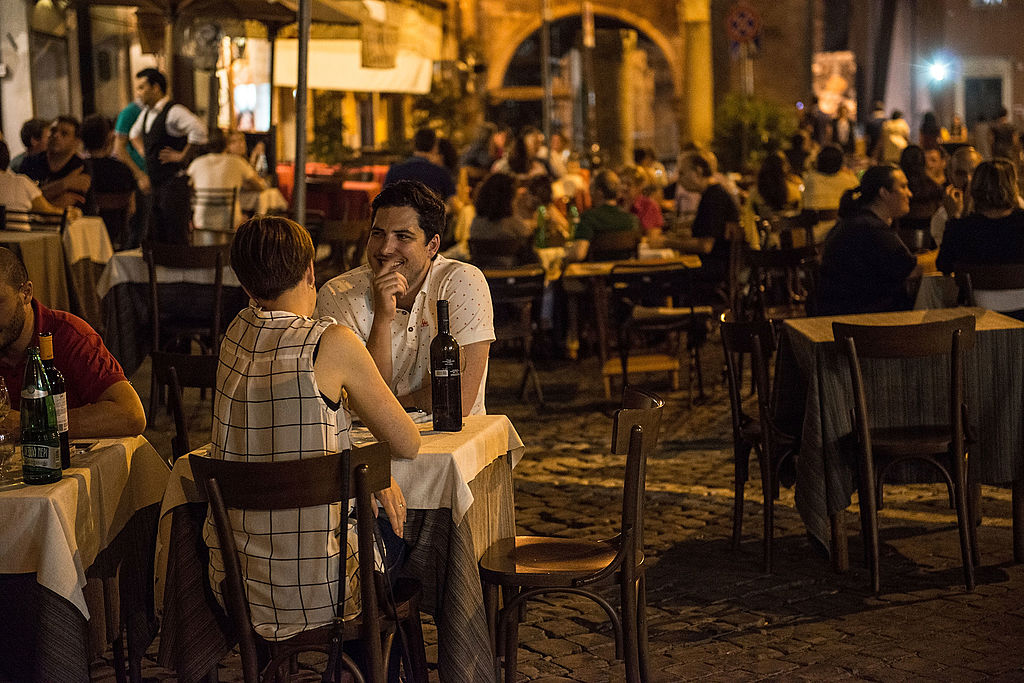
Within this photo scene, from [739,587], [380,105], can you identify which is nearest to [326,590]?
[739,587]

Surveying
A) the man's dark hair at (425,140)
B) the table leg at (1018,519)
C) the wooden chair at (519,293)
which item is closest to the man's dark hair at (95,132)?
the man's dark hair at (425,140)

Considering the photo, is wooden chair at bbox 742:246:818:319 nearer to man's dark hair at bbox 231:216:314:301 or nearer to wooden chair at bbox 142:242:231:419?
wooden chair at bbox 142:242:231:419

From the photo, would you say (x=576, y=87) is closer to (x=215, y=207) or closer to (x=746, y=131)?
(x=746, y=131)

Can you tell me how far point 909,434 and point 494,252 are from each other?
421cm

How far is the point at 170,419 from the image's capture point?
777 centimetres

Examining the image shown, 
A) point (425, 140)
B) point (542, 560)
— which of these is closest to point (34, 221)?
point (425, 140)

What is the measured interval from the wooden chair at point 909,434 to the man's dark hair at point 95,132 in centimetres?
728

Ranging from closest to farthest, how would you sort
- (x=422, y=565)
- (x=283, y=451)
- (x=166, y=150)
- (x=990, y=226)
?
(x=283, y=451) < (x=422, y=565) < (x=990, y=226) < (x=166, y=150)

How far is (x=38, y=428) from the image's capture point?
3301mm

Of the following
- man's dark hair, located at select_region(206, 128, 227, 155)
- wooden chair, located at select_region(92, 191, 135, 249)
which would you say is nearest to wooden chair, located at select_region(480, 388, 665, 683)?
wooden chair, located at select_region(92, 191, 135, 249)

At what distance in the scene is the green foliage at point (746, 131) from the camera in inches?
894

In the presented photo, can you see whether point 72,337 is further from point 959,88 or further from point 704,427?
point 959,88

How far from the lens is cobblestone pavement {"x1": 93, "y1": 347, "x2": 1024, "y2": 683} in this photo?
163 inches

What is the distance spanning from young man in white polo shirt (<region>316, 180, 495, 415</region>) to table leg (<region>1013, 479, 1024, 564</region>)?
2238mm
